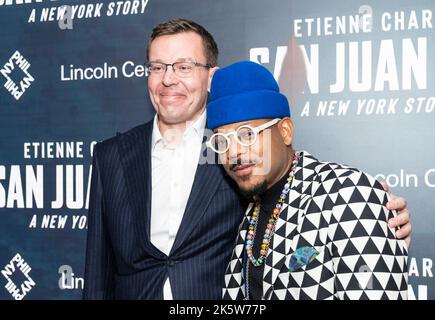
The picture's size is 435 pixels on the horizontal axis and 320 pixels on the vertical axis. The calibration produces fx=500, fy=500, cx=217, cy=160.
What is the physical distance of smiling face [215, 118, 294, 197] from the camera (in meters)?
1.30

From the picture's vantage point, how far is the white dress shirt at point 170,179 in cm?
155

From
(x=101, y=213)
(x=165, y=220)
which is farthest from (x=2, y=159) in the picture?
(x=165, y=220)

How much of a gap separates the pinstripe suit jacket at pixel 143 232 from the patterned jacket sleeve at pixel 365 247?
1.46 ft

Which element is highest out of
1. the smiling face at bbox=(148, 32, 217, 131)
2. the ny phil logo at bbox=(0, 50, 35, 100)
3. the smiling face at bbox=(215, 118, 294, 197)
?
the ny phil logo at bbox=(0, 50, 35, 100)

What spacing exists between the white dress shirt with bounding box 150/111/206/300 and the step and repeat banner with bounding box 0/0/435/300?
585 millimetres

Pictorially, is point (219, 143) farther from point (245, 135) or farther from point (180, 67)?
point (180, 67)

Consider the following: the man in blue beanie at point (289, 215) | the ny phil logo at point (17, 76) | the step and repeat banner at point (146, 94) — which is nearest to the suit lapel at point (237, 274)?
the man in blue beanie at point (289, 215)

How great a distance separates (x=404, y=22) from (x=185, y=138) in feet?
3.22

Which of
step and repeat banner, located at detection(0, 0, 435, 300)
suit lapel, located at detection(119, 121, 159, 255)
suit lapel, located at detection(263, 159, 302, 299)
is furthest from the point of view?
step and repeat banner, located at detection(0, 0, 435, 300)

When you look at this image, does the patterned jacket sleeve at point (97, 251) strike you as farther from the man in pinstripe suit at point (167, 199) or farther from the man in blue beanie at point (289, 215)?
the man in blue beanie at point (289, 215)

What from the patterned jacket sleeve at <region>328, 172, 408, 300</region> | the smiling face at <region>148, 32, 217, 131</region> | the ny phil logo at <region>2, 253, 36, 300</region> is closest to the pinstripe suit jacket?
the smiling face at <region>148, 32, 217, 131</region>

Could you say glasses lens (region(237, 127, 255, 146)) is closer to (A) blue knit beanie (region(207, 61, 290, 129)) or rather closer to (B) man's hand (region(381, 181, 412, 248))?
(A) blue knit beanie (region(207, 61, 290, 129))

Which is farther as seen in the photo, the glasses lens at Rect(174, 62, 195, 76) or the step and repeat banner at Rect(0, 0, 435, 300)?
the step and repeat banner at Rect(0, 0, 435, 300)
